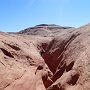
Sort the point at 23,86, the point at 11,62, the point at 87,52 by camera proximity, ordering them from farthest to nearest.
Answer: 1. the point at 87,52
2. the point at 11,62
3. the point at 23,86

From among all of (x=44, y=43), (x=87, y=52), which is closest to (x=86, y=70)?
(x=87, y=52)

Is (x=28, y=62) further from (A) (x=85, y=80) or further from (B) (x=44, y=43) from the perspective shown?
(B) (x=44, y=43)

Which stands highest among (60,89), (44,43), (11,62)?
(11,62)

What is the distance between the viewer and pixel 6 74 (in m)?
10.4

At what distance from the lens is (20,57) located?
569 inches

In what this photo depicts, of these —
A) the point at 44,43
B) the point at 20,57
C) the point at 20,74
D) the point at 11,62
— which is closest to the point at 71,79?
the point at 20,74

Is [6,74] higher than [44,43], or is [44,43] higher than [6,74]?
[6,74]

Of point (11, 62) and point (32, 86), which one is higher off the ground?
point (11, 62)

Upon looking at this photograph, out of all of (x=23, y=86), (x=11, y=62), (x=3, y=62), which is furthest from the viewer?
(x=11, y=62)

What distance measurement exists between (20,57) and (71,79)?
5104 mm

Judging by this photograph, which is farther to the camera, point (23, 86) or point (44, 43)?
point (44, 43)

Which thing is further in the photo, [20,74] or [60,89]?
[20,74]

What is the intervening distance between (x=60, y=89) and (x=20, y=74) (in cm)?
259

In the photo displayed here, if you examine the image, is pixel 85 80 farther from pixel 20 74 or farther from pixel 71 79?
pixel 20 74
